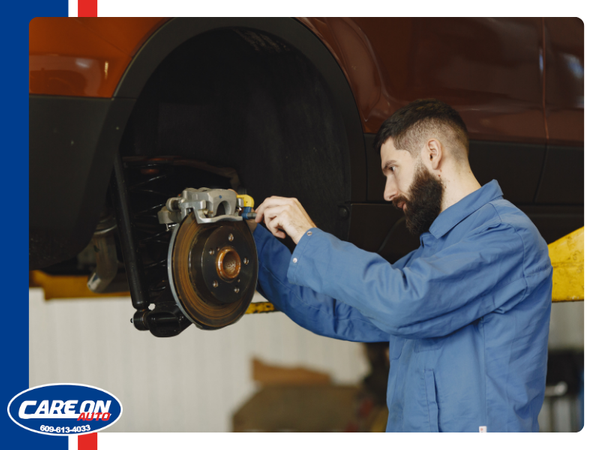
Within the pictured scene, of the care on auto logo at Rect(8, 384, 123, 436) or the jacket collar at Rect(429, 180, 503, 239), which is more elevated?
the jacket collar at Rect(429, 180, 503, 239)

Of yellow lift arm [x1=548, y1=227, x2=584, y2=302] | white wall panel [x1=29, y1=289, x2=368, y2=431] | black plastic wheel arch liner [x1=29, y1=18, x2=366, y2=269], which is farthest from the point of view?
white wall panel [x1=29, y1=289, x2=368, y2=431]

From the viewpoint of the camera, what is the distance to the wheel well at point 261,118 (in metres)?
0.99

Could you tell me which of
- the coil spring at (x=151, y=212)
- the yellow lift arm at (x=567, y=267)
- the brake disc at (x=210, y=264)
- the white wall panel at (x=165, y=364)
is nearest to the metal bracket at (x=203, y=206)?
the brake disc at (x=210, y=264)

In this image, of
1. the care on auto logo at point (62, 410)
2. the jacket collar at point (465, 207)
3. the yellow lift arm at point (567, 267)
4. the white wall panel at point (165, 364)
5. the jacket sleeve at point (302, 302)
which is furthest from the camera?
the white wall panel at point (165, 364)

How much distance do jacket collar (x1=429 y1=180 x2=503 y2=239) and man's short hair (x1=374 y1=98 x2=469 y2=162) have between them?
76mm

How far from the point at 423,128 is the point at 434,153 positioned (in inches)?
2.1

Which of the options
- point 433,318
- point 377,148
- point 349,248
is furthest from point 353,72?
point 433,318

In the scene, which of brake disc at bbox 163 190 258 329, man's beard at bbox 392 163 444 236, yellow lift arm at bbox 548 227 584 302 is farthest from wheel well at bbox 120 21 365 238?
yellow lift arm at bbox 548 227 584 302

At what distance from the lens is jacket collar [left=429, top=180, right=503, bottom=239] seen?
0.97 m

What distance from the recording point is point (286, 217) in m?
0.91

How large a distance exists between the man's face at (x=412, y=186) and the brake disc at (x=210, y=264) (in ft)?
1.00
